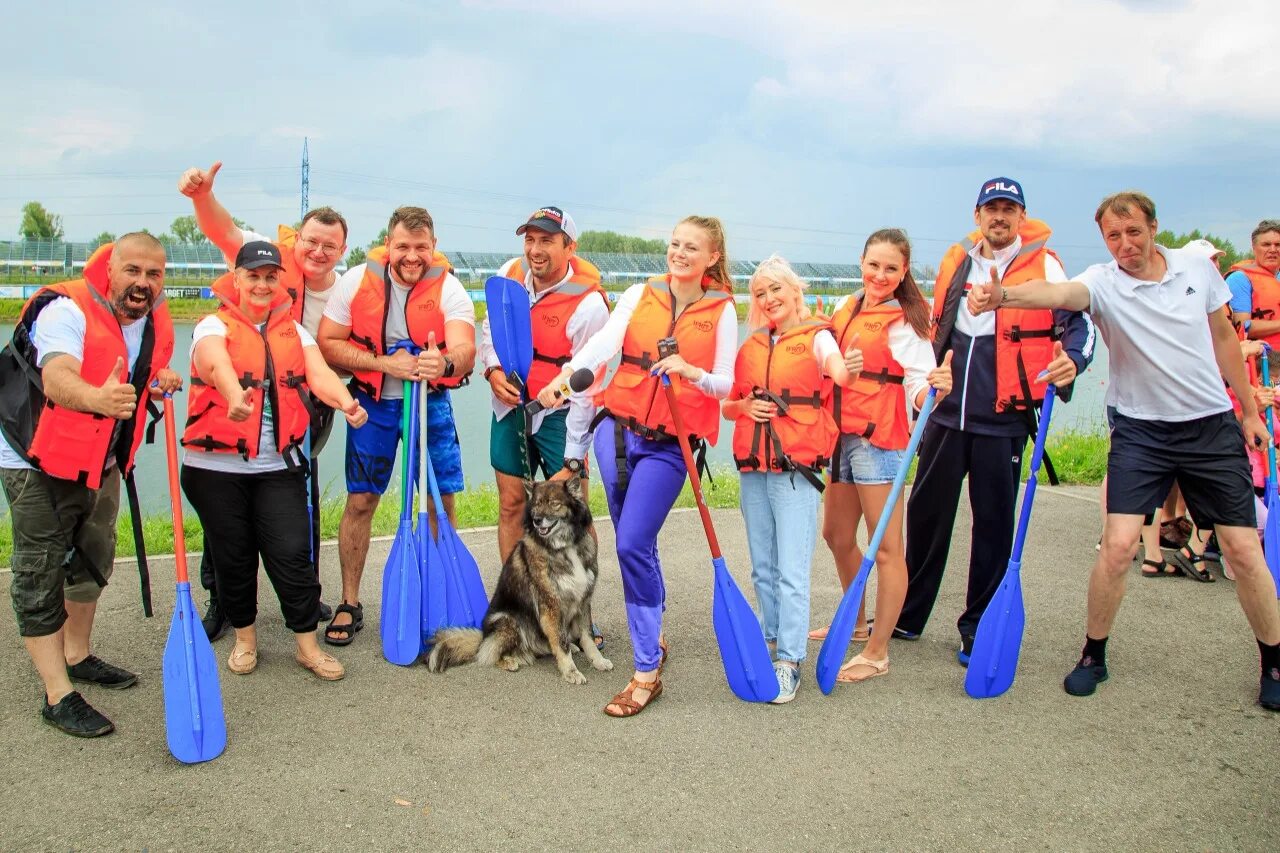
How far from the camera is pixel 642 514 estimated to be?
14.0 ft

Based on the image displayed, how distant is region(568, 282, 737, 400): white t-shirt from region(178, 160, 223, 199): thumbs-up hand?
206cm

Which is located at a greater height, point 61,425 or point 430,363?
point 430,363

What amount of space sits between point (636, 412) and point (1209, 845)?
106 inches

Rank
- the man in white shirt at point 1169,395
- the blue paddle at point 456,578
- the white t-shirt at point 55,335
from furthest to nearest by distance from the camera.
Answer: the blue paddle at point 456,578, the man in white shirt at point 1169,395, the white t-shirt at point 55,335

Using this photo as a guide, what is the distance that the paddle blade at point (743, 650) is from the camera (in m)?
4.35

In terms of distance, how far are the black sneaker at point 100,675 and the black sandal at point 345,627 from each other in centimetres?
93

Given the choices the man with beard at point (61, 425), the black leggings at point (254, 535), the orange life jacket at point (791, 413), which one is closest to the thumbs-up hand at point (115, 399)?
the man with beard at point (61, 425)

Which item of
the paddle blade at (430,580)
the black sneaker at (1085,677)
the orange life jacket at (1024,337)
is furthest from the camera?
the paddle blade at (430,580)

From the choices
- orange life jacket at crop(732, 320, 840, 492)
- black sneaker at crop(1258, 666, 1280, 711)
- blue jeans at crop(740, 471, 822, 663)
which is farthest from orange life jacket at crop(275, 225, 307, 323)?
black sneaker at crop(1258, 666, 1280, 711)

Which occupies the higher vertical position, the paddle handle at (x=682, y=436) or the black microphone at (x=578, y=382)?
the black microphone at (x=578, y=382)

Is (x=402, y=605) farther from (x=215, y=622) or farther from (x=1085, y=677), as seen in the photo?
(x=1085, y=677)

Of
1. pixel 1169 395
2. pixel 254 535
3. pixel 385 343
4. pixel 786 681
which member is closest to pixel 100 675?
pixel 254 535

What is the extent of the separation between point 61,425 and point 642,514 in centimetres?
245

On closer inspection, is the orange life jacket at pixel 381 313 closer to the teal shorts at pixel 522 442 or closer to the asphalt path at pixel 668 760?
the teal shorts at pixel 522 442
